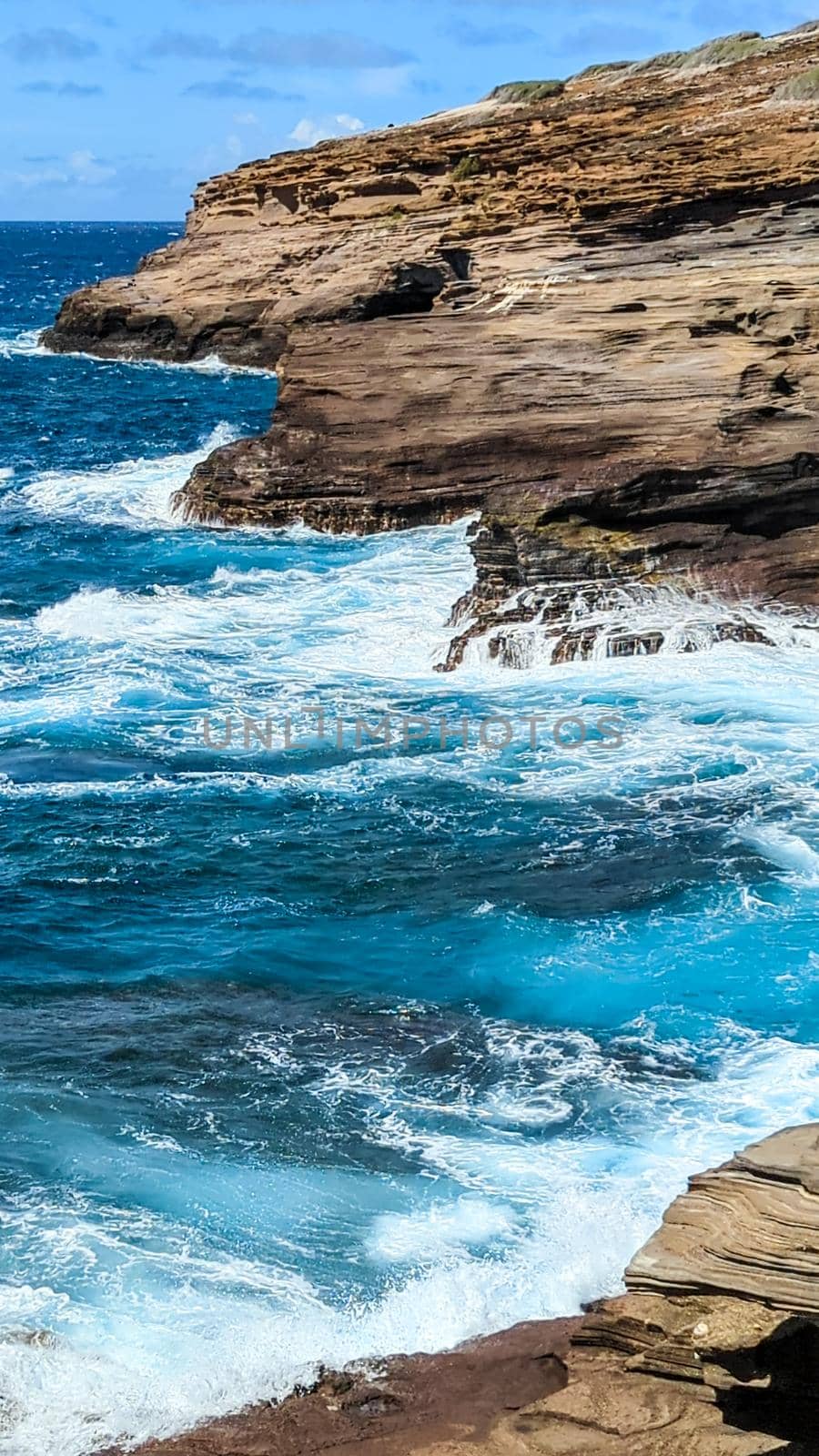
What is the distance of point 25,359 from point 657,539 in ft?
140

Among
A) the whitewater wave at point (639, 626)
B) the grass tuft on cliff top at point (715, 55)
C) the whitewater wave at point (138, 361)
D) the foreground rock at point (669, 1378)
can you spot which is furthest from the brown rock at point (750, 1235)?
the grass tuft on cliff top at point (715, 55)

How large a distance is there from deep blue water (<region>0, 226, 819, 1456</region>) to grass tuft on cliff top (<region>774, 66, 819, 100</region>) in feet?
108

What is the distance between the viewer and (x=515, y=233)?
117ft

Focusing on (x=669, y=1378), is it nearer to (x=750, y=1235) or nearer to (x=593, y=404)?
(x=750, y=1235)

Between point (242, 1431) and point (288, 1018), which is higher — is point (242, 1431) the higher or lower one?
the lower one

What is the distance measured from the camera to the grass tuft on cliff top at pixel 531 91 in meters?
71.6

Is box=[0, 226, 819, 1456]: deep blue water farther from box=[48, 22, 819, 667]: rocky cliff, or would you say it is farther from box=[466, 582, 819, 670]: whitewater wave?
box=[48, 22, 819, 667]: rocky cliff

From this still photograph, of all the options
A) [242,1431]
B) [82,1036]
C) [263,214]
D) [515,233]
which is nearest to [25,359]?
[263,214]

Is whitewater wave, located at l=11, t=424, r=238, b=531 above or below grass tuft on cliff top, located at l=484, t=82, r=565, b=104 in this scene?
below

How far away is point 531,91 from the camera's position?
236ft

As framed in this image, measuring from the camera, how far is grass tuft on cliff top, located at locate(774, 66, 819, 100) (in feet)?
160

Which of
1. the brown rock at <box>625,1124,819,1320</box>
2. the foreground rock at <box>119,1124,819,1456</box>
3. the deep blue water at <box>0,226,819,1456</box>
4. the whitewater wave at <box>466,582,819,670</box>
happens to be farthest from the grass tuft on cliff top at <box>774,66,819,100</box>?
the foreground rock at <box>119,1124,819,1456</box>

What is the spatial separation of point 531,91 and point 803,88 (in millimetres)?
25346

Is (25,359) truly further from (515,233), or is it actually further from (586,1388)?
(586,1388)
